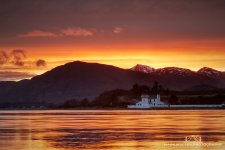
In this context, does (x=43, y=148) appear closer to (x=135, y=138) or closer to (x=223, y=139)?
(x=135, y=138)

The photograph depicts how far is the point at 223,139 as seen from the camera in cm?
4853

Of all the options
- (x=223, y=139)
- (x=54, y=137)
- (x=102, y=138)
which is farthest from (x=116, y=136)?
(x=223, y=139)

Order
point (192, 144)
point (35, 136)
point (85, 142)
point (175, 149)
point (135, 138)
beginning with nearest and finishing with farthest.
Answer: point (175, 149) < point (192, 144) < point (85, 142) < point (135, 138) < point (35, 136)

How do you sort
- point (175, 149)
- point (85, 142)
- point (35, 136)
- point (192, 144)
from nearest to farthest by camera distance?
1. point (175, 149)
2. point (192, 144)
3. point (85, 142)
4. point (35, 136)

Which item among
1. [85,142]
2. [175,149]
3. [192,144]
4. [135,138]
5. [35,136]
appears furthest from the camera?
[35,136]

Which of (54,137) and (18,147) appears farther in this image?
(54,137)

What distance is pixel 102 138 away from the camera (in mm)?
52656

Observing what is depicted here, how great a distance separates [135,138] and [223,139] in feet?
28.2

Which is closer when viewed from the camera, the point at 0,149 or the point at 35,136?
the point at 0,149

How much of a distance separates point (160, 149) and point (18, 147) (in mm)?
11916

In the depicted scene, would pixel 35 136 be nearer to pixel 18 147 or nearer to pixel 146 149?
pixel 18 147

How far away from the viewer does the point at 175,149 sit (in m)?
41.8

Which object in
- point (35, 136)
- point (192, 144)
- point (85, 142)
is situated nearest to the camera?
point (192, 144)

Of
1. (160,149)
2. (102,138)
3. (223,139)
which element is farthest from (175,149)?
(102,138)
